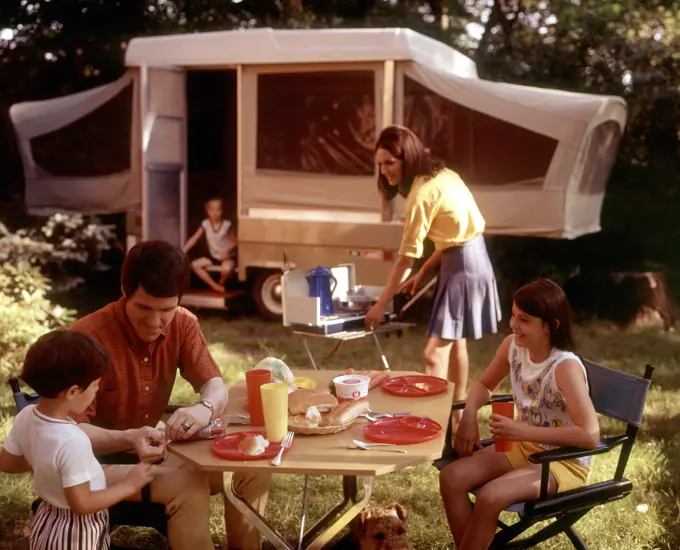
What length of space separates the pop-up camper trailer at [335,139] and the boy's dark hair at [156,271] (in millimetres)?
4850

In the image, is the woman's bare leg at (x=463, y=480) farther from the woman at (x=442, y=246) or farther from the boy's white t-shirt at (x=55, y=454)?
the woman at (x=442, y=246)

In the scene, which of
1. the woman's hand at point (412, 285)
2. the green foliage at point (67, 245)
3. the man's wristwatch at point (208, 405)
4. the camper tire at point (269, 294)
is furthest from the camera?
the green foliage at point (67, 245)

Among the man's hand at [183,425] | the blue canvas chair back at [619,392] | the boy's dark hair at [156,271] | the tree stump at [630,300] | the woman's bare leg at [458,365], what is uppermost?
the boy's dark hair at [156,271]

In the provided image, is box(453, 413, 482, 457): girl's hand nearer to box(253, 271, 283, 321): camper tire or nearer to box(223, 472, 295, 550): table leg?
box(223, 472, 295, 550): table leg

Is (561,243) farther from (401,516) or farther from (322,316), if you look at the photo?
(401,516)

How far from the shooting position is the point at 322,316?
503 cm

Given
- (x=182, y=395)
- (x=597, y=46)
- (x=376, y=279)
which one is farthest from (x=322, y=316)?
(x=597, y=46)

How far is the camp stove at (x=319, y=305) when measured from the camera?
4961 mm

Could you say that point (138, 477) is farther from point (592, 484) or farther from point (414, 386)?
point (592, 484)

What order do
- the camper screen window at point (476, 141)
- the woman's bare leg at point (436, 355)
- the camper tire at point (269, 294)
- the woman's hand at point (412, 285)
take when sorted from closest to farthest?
the woman's bare leg at point (436, 355)
the woman's hand at point (412, 285)
the camper screen window at point (476, 141)
the camper tire at point (269, 294)

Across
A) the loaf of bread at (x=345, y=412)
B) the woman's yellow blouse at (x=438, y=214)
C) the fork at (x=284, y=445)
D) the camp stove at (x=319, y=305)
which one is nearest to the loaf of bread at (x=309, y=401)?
the loaf of bread at (x=345, y=412)

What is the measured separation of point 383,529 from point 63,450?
56.5 inches

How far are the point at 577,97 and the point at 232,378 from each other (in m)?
3.63

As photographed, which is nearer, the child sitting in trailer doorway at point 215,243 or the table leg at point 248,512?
the table leg at point 248,512
